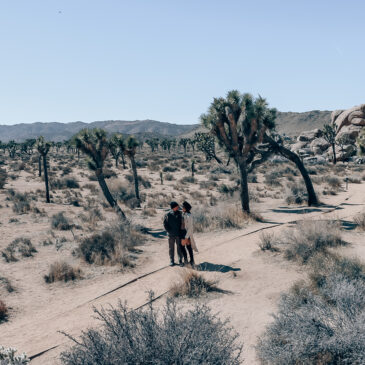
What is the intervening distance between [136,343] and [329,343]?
246cm

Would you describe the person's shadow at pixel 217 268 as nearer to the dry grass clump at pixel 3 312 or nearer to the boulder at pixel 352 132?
the dry grass clump at pixel 3 312

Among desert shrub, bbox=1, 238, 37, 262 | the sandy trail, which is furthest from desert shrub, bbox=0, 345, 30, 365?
desert shrub, bbox=1, 238, 37, 262

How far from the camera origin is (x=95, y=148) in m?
18.6

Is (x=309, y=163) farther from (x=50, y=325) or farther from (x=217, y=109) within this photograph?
(x=50, y=325)

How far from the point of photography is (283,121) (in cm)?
13912

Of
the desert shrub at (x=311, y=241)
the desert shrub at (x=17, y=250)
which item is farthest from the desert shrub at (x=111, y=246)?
the desert shrub at (x=311, y=241)

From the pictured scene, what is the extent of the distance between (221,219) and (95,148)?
8.44 m

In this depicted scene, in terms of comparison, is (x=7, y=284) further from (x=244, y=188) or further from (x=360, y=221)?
(x=360, y=221)

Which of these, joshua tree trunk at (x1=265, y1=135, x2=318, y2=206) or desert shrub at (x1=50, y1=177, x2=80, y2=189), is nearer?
joshua tree trunk at (x1=265, y1=135, x2=318, y2=206)

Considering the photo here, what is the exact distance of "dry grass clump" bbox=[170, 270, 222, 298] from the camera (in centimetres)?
738

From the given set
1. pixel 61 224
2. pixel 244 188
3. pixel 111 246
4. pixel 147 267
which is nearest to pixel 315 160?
pixel 244 188

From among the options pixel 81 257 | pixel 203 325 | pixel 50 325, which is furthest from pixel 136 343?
pixel 81 257

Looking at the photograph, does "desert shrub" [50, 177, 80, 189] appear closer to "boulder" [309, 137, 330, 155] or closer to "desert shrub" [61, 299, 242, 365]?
"desert shrub" [61, 299, 242, 365]

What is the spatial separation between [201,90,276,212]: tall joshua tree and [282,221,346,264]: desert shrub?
641 cm
